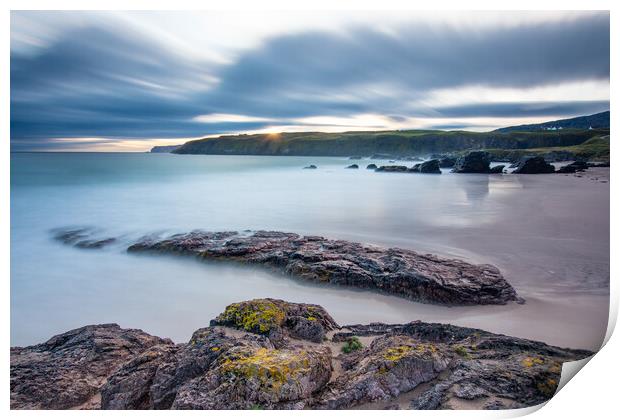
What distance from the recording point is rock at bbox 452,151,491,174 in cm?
1878

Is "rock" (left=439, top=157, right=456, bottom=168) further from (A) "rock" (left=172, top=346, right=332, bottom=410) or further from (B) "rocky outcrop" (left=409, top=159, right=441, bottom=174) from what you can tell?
(A) "rock" (left=172, top=346, right=332, bottom=410)

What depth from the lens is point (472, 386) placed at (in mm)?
2807

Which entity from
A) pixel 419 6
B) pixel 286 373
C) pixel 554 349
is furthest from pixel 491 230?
pixel 286 373

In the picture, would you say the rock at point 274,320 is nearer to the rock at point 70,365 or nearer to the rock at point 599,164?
the rock at point 70,365

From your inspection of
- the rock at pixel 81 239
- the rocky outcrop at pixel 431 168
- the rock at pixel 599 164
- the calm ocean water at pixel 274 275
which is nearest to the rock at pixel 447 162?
the rocky outcrop at pixel 431 168

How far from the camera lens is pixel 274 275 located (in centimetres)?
524

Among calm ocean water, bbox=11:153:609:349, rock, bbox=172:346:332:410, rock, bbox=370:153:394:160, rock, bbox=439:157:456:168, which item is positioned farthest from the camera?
rock, bbox=370:153:394:160

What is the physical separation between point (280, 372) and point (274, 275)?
2536mm

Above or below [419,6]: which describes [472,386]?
below

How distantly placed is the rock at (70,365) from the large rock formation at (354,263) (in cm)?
211

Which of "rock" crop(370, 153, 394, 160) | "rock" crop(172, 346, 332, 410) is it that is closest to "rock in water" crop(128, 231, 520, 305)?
"rock" crop(172, 346, 332, 410)

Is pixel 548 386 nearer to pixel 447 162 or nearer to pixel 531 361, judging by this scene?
pixel 531 361

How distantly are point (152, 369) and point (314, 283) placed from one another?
2.37 metres

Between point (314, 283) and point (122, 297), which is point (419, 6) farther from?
point (122, 297)
